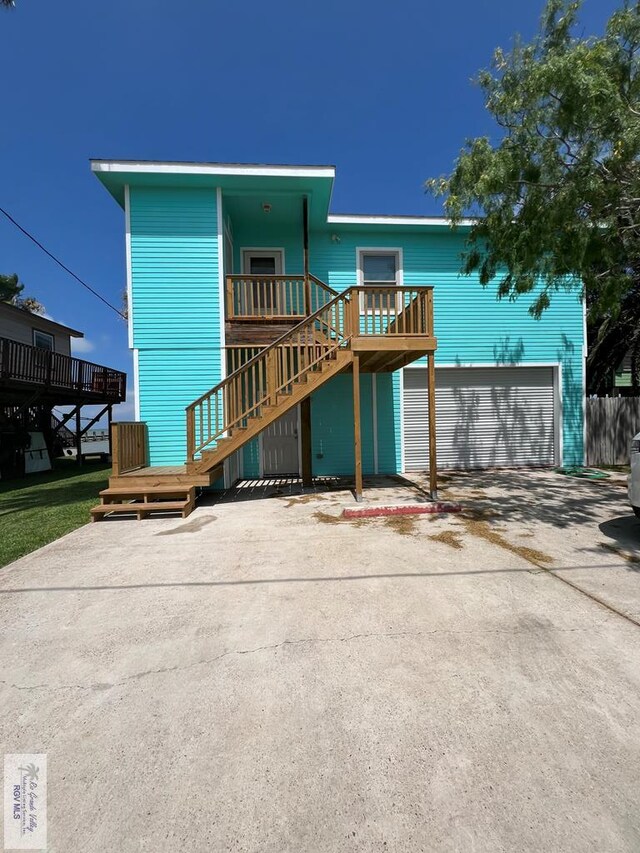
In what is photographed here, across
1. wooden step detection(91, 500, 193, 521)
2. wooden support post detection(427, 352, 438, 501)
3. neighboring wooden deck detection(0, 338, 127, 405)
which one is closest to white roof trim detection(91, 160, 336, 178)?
wooden support post detection(427, 352, 438, 501)

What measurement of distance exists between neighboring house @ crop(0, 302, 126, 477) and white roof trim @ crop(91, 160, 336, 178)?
22.0 feet

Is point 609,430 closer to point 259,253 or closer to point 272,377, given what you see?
point 272,377

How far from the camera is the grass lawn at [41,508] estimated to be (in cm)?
498

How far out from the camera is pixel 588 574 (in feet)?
11.2

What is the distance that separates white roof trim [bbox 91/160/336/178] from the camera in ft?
23.8

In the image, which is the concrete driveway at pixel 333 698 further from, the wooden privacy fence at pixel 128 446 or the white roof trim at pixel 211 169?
the white roof trim at pixel 211 169

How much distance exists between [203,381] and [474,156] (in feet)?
19.6

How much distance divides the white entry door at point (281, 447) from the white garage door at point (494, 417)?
3.14 meters

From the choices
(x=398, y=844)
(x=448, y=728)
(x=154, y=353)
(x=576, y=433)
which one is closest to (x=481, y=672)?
(x=448, y=728)

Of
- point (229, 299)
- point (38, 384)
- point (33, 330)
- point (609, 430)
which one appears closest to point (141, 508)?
point (229, 299)

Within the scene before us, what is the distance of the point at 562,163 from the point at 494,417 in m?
5.67

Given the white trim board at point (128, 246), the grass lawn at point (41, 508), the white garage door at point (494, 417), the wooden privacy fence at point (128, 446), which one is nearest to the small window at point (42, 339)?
the grass lawn at point (41, 508)

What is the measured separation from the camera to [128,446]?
6.69 m

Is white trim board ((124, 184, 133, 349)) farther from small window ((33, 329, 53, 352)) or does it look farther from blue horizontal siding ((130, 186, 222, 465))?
small window ((33, 329, 53, 352))
